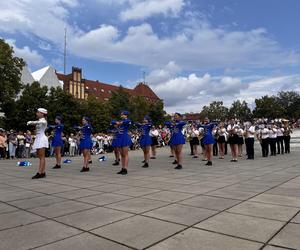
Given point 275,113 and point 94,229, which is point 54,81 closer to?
point 275,113

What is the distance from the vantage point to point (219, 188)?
7.22m

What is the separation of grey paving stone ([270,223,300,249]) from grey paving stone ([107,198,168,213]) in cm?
204

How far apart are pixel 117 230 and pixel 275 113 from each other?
3581 inches

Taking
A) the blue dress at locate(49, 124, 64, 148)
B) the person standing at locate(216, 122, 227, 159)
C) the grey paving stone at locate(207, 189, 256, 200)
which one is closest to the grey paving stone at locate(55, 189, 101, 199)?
the grey paving stone at locate(207, 189, 256, 200)

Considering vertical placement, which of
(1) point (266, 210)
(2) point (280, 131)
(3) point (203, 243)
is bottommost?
(3) point (203, 243)

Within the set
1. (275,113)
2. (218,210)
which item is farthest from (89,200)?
(275,113)

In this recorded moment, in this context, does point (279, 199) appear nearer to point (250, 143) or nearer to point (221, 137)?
point (250, 143)

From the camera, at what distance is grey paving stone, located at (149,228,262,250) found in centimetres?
361

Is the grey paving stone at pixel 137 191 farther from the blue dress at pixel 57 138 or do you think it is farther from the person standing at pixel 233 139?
the person standing at pixel 233 139

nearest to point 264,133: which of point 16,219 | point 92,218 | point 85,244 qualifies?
point 92,218

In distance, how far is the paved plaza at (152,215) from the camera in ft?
12.5

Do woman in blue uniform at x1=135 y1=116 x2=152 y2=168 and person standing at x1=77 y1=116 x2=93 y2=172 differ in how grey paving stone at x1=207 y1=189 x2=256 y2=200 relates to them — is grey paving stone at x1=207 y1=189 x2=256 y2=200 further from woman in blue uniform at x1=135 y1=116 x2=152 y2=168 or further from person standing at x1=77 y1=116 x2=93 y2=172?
woman in blue uniform at x1=135 y1=116 x2=152 y2=168

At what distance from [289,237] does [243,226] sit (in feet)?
1.96

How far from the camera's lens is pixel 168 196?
6.35 meters
